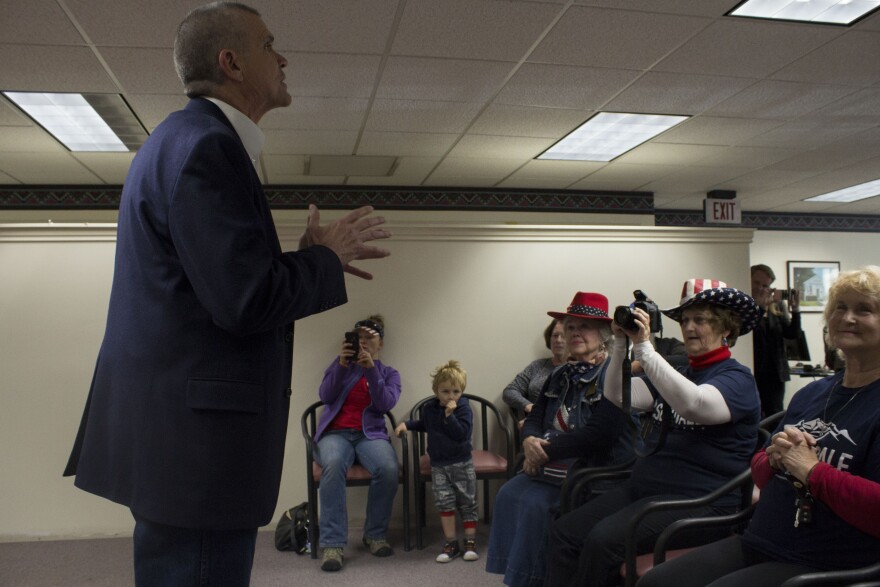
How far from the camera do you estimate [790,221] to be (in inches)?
360

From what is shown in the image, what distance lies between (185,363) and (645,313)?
1609mm

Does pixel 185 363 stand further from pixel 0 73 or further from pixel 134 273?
pixel 0 73

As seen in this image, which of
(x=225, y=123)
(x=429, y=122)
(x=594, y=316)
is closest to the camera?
(x=225, y=123)

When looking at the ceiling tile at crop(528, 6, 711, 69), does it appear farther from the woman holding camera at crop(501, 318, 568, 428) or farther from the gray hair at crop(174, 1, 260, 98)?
the gray hair at crop(174, 1, 260, 98)

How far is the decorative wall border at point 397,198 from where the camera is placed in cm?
693

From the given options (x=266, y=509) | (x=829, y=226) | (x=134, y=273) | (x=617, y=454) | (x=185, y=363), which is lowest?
(x=617, y=454)

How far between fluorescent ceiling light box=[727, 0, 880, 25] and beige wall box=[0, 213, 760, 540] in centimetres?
138

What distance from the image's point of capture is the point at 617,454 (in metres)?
2.73

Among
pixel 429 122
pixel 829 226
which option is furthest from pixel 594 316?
pixel 829 226

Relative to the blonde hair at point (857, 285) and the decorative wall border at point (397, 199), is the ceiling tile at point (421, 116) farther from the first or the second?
the blonde hair at point (857, 285)

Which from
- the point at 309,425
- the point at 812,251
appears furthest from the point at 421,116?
the point at 812,251

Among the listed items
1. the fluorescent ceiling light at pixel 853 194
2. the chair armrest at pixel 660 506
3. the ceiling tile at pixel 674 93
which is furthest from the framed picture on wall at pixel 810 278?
the chair armrest at pixel 660 506

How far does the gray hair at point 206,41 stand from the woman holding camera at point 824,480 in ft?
4.73

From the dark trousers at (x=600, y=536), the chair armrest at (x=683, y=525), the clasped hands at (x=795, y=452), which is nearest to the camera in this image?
the clasped hands at (x=795, y=452)
